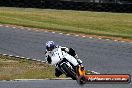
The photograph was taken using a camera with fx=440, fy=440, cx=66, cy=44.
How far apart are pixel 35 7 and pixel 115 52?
2712cm

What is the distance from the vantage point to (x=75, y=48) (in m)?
32.0

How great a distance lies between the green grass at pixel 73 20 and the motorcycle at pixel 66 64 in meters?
32.7

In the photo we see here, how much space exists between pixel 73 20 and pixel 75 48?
60.1 ft

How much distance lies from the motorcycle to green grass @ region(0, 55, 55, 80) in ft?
55.6

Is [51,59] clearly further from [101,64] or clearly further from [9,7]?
[9,7]

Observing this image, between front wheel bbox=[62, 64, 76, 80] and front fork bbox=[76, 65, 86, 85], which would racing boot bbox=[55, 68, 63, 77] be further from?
front fork bbox=[76, 65, 86, 85]

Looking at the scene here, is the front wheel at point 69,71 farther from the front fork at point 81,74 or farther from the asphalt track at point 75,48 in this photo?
the asphalt track at point 75,48

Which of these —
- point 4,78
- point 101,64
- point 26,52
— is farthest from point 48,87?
point 26,52

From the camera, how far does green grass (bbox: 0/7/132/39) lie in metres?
42.9

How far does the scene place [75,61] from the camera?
682 cm

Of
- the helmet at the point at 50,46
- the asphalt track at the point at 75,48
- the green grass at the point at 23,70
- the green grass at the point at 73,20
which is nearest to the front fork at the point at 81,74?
the helmet at the point at 50,46

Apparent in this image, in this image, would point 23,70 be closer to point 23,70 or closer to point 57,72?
point 23,70

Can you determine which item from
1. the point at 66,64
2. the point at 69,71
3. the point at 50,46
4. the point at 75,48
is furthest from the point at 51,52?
the point at 75,48

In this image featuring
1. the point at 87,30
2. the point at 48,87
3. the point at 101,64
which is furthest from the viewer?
the point at 87,30
